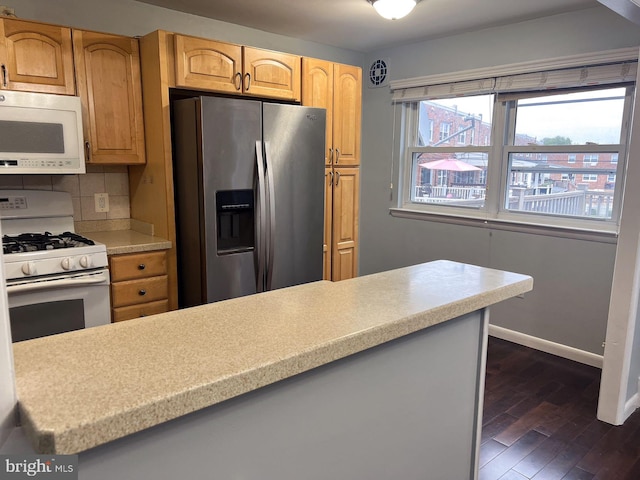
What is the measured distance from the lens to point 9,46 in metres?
2.29

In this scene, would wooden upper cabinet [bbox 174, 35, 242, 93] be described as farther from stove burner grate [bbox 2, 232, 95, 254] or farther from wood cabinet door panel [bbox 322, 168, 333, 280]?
stove burner grate [bbox 2, 232, 95, 254]

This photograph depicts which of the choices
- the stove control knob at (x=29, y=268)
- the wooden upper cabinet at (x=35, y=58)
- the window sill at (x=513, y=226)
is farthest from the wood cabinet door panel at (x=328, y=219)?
the stove control knob at (x=29, y=268)

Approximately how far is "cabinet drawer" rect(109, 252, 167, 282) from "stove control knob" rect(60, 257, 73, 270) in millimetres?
225

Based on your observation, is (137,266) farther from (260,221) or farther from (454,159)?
(454,159)

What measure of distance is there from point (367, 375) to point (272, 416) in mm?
267

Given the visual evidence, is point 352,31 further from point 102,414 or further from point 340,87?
point 102,414

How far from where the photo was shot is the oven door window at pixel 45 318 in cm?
216

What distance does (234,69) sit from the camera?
2781mm

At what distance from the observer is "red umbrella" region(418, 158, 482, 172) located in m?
3.82

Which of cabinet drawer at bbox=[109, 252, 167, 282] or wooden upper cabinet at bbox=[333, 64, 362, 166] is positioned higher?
wooden upper cabinet at bbox=[333, 64, 362, 166]

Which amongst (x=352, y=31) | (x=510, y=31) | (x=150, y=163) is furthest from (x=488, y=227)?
(x=150, y=163)

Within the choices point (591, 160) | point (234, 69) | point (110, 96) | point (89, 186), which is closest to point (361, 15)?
point (234, 69)

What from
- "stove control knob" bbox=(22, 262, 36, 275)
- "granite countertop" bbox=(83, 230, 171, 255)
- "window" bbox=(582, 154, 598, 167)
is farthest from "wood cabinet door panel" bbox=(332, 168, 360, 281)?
"stove control knob" bbox=(22, 262, 36, 275)

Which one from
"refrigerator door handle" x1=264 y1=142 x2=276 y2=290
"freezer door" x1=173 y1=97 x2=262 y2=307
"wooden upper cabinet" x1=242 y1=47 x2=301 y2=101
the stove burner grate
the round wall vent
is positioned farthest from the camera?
the round wall vent
